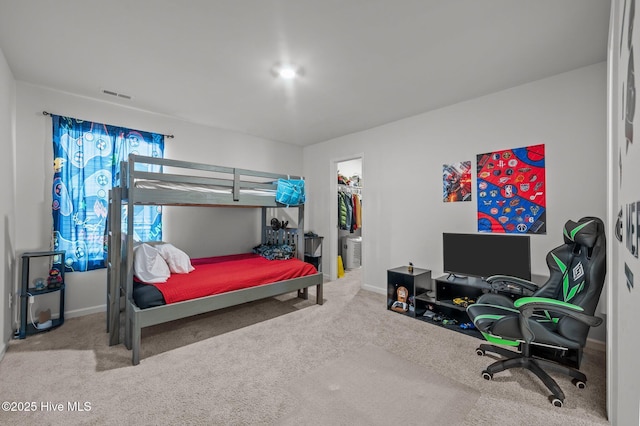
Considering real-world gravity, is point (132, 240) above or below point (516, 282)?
above

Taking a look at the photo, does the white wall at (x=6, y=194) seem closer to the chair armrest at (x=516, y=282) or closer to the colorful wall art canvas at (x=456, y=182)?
the chair armrest at (x=516, y=282)

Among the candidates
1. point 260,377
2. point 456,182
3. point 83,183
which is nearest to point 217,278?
point 260,377

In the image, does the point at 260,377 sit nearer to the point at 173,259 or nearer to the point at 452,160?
the point at 173,259

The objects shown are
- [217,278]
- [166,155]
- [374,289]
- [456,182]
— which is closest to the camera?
[217,278]

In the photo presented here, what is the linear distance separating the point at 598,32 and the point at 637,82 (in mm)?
2132

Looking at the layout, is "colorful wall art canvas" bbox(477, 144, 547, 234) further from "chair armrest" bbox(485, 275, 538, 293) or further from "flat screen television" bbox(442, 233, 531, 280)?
"chair armrest" bbox(485, 275, 538, 293)

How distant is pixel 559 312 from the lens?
70.6 inches

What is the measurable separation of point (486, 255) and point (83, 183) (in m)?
4.70

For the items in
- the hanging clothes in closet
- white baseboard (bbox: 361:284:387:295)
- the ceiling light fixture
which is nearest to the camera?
the ceiling light fixture

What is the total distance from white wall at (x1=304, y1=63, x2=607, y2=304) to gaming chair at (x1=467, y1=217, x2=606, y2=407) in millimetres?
740

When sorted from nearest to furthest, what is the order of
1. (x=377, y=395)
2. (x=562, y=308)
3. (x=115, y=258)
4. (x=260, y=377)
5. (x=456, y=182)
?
1. (x=562, y=308)
2. (x=377, y=395)
3. (x=260, y=377)
4. (x=115, y=258)
5. (x=456, y=182)

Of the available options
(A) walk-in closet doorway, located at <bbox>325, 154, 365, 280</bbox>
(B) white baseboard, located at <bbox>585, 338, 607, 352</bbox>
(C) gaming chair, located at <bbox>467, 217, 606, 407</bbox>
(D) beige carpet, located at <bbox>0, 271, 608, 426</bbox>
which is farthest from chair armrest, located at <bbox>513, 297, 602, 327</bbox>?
(A) walk-in closet doorway, located at <bbox>325, 154, 365, 280</bbox>

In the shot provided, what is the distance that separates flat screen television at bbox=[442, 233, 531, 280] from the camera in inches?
110

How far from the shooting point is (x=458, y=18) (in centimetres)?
198
